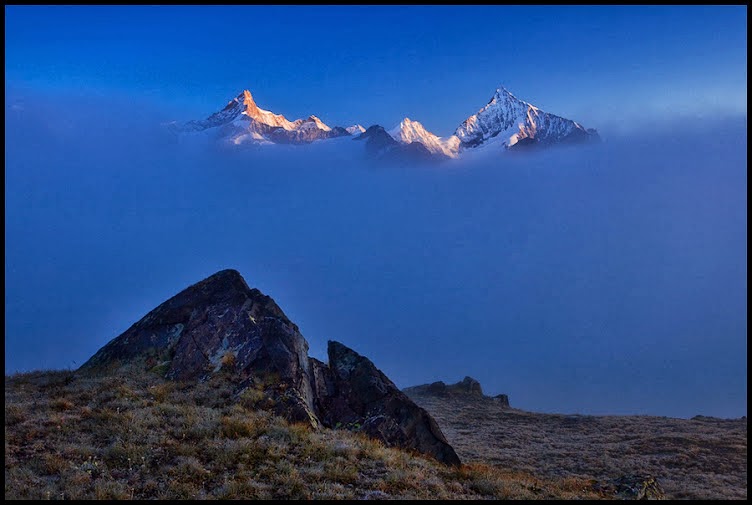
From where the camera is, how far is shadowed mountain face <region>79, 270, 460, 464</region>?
676 inches

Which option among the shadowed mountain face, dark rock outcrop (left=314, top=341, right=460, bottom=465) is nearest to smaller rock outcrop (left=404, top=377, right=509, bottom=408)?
the shadowed mountain face

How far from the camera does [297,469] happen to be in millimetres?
11398

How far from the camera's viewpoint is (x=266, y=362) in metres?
18.8

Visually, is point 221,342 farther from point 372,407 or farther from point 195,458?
point 195,458

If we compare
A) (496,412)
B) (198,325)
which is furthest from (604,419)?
(198,325)

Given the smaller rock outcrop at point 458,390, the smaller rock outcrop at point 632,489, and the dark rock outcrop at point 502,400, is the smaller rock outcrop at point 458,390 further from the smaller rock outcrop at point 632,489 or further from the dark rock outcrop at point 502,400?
the smaller rock outcrop at point 632,489

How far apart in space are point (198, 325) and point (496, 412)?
40547mm

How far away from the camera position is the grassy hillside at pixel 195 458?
1020 centimetres

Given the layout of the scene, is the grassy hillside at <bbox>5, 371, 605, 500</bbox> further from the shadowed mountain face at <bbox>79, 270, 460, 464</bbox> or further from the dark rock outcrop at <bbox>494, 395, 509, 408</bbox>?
the dark rock outcrop at <bbox>494, 395, 509, 408</bbox>

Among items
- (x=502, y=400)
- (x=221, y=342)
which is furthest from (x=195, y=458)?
(x=502, y=400)

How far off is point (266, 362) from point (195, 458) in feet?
23.9

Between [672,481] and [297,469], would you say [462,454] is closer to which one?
[672,481]

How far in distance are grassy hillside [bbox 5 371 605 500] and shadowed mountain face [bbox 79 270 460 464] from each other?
6.41 ft

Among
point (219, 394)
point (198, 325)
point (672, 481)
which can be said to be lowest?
point (672, 481)
